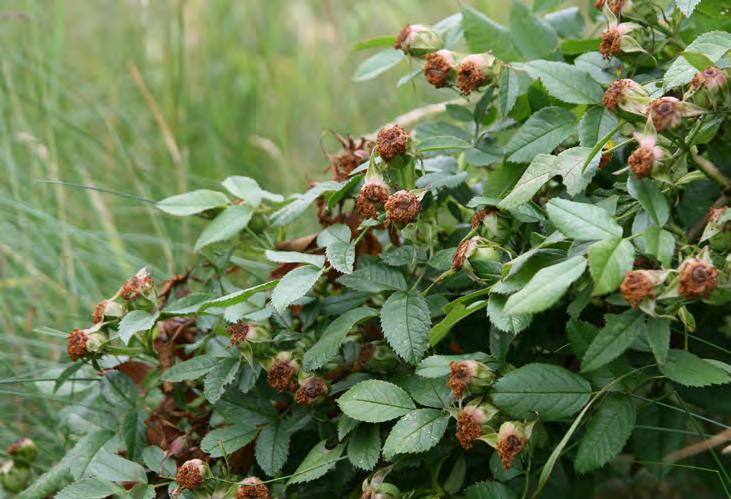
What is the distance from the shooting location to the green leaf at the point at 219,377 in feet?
2.98

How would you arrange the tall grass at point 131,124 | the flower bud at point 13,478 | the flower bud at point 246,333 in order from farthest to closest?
the tall grass at point 131,124, the flower bud at point 13,478, the flower bud at point 246,333

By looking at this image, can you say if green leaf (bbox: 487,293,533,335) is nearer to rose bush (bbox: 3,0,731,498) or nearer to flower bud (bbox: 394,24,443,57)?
rose bush (bbox: 3,0,731,498)

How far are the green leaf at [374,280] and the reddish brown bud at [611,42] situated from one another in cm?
32

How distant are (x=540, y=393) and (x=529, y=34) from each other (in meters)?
0.49

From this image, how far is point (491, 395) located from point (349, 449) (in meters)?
0.16

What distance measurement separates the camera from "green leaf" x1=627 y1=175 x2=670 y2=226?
2.54ft

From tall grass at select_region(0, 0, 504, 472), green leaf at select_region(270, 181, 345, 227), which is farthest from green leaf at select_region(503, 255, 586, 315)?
tall grass at select_region(0, 0, 504, 472)

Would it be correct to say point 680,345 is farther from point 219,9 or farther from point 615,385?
point 219,9

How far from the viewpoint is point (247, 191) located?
3.48 ft

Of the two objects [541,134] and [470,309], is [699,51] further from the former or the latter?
[470,309]

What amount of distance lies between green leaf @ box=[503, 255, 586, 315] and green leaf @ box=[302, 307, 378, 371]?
0.71 feet

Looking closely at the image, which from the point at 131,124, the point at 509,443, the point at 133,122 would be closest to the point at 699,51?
the point at 509,443

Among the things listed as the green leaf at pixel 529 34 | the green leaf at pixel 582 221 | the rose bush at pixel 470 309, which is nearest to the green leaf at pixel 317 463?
the rose bush at pixel 470 309

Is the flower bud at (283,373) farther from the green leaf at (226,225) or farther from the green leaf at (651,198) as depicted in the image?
the green leaf at (651,198)
